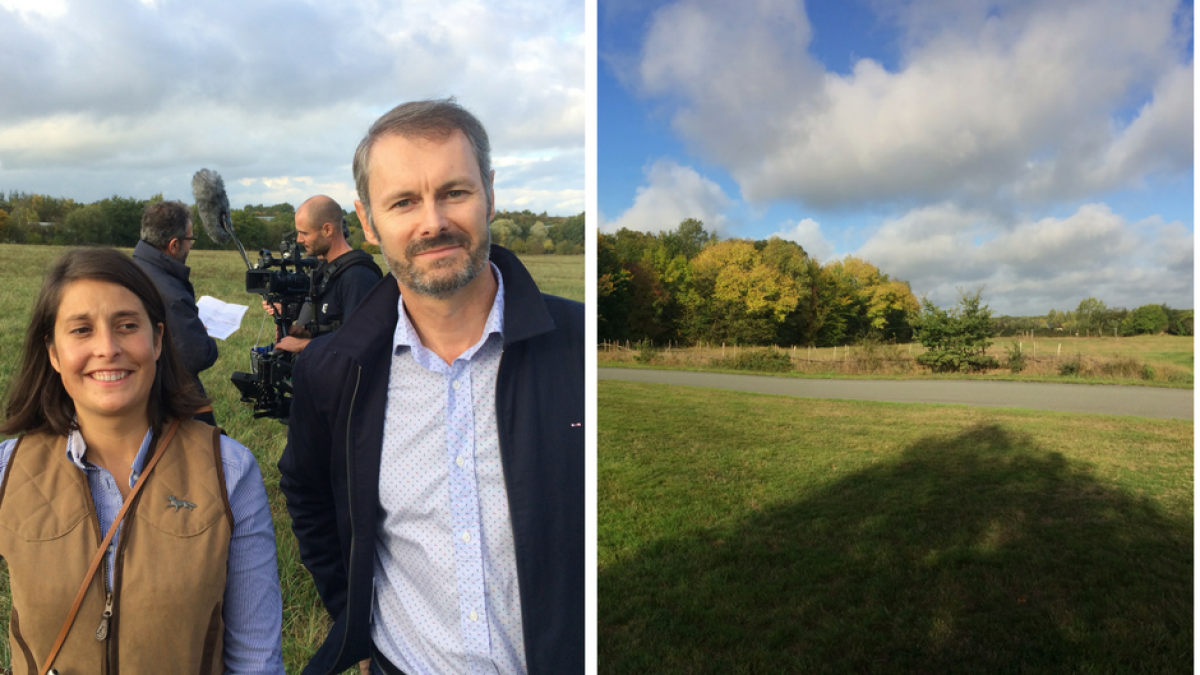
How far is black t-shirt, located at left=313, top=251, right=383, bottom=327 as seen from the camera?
2.18 m

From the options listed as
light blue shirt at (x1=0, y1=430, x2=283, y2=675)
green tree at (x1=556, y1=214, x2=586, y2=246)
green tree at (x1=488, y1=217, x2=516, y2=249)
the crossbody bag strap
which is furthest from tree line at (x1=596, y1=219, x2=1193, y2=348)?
the crossbody bag strap

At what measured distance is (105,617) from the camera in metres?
0.85

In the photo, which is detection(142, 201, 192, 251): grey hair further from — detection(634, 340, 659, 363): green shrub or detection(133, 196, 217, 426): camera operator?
detection(634, 340, 659, 363): green shrub

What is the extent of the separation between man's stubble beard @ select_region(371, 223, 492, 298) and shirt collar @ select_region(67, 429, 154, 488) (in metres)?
0.42

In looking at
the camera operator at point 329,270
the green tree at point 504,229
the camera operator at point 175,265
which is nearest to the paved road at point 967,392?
the camera operator at point 329,270

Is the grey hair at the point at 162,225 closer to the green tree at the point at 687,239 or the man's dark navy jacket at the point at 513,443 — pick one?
the man's dark navy jacket at the point at 513,443

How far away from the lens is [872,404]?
4.00 metres

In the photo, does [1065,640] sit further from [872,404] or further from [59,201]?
[59,201]

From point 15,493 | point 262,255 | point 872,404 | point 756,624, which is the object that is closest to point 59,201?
point 262,255

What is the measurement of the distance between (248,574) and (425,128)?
0.71 m

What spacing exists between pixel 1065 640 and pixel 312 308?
3399 millimetres

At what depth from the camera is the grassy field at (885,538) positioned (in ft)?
9.77

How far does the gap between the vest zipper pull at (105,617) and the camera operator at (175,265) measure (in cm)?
109

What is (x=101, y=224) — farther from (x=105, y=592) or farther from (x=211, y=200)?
(x=105, y=592)
